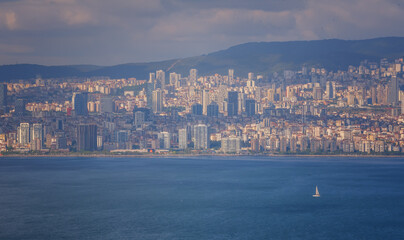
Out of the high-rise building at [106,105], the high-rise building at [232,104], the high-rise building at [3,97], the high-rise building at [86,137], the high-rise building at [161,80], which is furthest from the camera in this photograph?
the high-rise building at [161,80]

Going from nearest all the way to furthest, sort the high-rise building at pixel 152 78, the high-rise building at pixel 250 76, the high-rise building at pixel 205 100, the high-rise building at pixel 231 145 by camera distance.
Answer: the high-rise building at pixel 231 145, the high-rise building at pixel 205 100, the high-rise building at pixel 250 76, the high-rise building at pixel 152 78

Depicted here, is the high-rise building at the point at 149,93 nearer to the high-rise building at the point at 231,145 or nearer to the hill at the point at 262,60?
the hill at the point at 262,60

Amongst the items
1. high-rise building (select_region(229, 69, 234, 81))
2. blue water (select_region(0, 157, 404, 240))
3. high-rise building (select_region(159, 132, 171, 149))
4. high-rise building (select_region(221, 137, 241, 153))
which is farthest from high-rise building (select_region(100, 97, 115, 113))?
blue water (select_region(0, 157, 404, 240))

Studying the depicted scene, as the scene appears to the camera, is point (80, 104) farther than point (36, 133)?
Yes

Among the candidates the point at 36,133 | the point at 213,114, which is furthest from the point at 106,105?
the point at 36,133

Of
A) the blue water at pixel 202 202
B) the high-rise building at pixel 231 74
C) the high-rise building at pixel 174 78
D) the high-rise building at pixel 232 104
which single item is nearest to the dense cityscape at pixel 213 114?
the high-rise building at pixel 231 74

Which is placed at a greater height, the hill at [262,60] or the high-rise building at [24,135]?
the hill at [262,60]

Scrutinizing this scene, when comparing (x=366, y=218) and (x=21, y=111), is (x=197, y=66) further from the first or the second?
(x=366, y=218)

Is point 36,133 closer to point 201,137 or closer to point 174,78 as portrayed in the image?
point 201,137

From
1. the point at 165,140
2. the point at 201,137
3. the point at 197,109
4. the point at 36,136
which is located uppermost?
the point at 197,109
